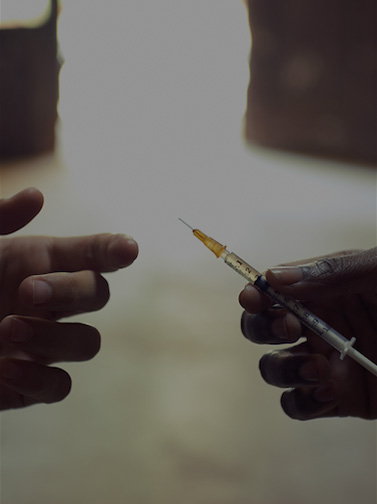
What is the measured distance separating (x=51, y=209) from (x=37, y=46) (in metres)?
1.86

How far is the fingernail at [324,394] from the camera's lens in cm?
75

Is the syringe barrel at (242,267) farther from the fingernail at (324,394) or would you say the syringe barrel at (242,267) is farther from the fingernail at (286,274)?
the fingernail at (324,394)

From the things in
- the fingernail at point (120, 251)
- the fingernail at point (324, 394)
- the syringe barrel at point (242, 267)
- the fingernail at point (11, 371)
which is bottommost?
the fingernail at point (324, 394)

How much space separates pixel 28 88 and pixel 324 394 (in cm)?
358

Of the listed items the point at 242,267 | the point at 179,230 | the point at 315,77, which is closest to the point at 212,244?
the point at 242,267

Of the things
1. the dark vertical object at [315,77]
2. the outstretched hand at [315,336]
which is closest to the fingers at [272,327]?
the outstretched hand at [315,336]

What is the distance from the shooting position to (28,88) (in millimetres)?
3881

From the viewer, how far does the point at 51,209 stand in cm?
248

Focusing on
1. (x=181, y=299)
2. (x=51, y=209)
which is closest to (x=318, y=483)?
(x=181, y=299)

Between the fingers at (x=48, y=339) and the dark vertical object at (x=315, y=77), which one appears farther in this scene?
the dark vertical object at (x=315, y=77)

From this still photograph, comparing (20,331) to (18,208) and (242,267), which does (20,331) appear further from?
(242,267)

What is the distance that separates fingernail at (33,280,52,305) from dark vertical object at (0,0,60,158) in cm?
339

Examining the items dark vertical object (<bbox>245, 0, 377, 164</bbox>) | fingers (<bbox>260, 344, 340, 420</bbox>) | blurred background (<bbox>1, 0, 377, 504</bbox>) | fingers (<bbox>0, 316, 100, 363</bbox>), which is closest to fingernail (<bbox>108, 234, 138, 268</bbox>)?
fingers (<bbox>0, 316, 100, 363</bbox>)

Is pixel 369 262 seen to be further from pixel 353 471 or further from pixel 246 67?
pixel 246 67
